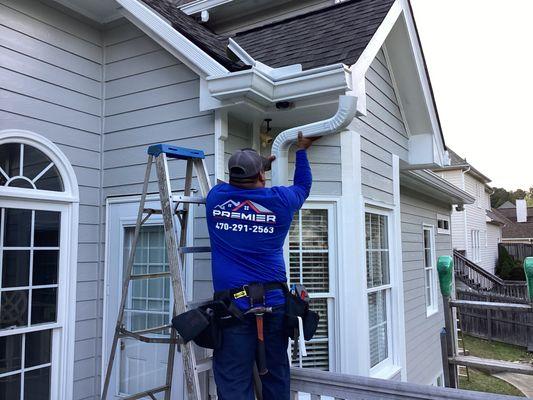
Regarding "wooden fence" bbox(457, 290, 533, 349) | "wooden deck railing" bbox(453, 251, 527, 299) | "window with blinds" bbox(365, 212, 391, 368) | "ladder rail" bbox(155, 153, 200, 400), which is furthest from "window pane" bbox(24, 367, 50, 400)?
"wooden deck railing" bbox(453, 251, 527, 299)

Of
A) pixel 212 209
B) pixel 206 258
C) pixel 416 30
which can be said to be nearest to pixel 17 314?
pixel 206 258

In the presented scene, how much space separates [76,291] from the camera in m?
3.43

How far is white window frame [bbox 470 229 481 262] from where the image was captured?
20.7m

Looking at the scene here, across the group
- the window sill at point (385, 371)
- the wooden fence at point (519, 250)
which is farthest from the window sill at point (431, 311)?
the wooden fence at point (519, 250)

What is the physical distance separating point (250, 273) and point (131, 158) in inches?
75.4

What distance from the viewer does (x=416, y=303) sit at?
6883 millimetres

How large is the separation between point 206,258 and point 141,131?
46.9 inches

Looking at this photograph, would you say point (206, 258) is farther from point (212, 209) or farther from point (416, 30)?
point (416, 30)

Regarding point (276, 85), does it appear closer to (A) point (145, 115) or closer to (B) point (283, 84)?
(B) point (283, 84)

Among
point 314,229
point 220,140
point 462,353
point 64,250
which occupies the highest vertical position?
point 220,140

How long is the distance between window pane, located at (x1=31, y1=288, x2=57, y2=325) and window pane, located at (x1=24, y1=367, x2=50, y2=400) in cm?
36

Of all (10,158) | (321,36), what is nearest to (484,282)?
(321,36)

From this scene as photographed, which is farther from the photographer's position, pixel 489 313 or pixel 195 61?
pixel 489 313

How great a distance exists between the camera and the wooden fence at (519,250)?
77.0 feet
